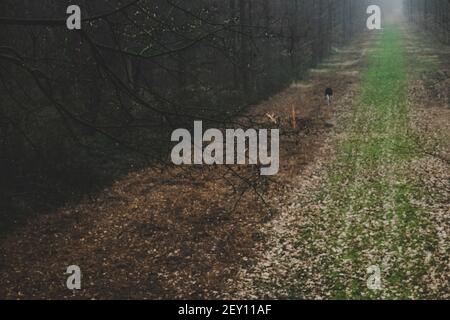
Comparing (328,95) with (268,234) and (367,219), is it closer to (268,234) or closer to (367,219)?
(367,219)

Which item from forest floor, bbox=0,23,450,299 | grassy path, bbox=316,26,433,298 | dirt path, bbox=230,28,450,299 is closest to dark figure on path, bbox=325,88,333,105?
grassy path, bbox=316,26,433,298

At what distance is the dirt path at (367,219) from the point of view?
38.6 ft

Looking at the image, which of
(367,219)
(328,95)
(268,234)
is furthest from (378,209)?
(328,95)

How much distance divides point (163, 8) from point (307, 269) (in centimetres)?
1439

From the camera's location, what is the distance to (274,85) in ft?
119

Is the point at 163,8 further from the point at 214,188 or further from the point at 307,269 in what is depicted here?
the point at 307,269

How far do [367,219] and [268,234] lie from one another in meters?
3.24

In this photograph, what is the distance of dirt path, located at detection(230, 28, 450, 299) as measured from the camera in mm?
11758

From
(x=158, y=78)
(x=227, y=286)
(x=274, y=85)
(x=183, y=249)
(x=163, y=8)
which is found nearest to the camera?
(x=227, y=286)

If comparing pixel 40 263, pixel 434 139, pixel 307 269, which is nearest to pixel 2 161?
pixel 40 263

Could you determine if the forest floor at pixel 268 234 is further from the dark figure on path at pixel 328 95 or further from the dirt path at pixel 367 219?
the dark figure on path at pixel 328 95

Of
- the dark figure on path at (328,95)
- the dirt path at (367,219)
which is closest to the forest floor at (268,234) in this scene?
the dirt path at (367,219)

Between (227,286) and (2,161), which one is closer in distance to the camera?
(227,286)
